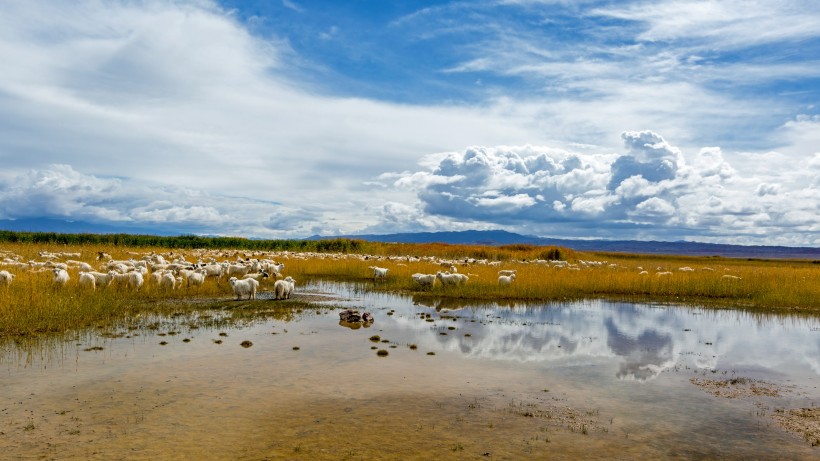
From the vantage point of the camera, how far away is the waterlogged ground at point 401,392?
812 cm

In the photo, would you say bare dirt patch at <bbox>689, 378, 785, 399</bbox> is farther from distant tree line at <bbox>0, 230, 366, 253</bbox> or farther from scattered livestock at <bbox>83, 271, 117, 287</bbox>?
distant tree line at <bbox>0, 230, 366, 253</bbox>

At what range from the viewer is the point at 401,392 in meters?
10.8

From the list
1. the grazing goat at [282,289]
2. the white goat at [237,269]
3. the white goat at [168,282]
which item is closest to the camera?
the grazing goat at [282,289]

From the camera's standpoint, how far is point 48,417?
8.65 meters

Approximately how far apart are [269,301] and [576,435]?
16.9 metres

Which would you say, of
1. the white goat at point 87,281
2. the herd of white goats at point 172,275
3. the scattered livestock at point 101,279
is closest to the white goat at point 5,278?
the herd of white goats at point 172,275

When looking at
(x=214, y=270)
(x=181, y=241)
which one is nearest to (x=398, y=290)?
(x=214, y=270)

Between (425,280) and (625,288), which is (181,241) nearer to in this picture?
(425,280)

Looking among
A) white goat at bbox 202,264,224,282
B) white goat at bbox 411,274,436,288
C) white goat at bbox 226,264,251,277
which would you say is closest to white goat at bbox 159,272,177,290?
white goat at bbox 202,264,224,282

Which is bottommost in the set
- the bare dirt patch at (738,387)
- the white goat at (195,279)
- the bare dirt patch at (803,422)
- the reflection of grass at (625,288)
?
the bare dirt patch at (803,422)

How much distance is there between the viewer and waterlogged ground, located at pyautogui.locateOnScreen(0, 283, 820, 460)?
8.12 metres


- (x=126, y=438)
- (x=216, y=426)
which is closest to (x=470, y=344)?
(x=216, y=426)

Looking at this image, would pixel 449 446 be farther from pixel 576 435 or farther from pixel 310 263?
pixel 310 263

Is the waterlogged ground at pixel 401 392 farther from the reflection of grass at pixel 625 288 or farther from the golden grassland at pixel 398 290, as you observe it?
the reflection of grass at pixel 625 288
